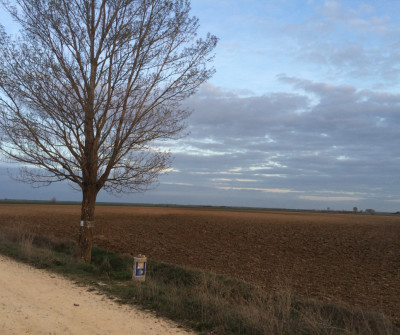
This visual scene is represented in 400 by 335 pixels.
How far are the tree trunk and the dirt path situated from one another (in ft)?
12.0

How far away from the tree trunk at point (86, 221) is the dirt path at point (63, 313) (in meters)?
3.64

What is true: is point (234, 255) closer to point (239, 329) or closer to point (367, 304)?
point (367, 304)

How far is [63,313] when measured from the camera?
23.4ft

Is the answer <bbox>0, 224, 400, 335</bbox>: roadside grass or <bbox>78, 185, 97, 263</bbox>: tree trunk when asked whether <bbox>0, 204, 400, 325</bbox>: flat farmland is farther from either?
<bbox>78, 185, 97, 263</bbox>: tree trunk

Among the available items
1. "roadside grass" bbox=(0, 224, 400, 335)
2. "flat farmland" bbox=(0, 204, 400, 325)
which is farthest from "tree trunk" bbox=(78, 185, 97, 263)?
"flat farmland" bbox=(0, 204, 400, 325)

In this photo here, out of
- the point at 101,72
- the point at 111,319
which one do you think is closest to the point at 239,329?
the point at 111,319

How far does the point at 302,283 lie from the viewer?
43.2 feet

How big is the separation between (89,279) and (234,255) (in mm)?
9449

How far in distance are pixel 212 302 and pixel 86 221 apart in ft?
23.2

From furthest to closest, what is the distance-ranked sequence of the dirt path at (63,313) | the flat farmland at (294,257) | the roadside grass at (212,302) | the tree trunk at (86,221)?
the tree trunk at (86,221) → the flat farmland at (294,257) → the roadside grass at (212,302) → the dirt path at (63,313)

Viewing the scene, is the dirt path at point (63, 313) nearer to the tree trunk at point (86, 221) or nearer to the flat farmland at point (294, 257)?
the tree trunk at point (86, 221)

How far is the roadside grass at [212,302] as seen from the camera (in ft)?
22.6

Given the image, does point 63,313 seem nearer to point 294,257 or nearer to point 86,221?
point 86,221

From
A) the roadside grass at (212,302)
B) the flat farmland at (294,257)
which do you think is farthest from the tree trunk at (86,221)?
the flat farmland at (294,257)
